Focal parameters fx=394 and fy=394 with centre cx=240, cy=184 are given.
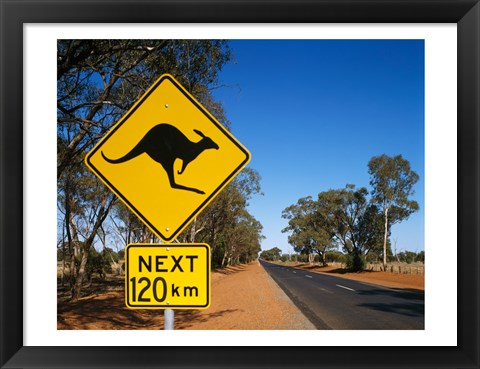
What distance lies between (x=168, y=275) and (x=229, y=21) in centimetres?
155

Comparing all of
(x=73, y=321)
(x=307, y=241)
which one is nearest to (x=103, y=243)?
(x=73, y=321)

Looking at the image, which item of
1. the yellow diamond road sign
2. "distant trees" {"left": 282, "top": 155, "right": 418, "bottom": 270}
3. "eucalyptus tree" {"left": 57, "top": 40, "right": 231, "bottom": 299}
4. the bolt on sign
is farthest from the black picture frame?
"distant trees" {"left": 282, "top": 155, "right": 418, "bottom": 270}

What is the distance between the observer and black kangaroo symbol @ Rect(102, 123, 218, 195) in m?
2.23

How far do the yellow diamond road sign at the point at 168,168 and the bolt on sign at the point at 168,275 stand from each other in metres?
0.12

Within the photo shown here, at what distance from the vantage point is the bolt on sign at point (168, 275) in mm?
2266

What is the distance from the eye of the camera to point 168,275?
2283mm

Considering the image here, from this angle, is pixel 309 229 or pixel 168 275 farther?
pixel 309 229

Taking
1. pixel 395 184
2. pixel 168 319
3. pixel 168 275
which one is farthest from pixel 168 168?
pixel 395 184

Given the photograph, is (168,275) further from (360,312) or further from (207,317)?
(360,312)

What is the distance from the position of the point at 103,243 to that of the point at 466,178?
118 feet

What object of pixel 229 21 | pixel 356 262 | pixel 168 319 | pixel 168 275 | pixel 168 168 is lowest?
pixel 356 262

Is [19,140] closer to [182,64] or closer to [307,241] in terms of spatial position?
[182,64]

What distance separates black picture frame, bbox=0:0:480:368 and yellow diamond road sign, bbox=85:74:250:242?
55 centimetres

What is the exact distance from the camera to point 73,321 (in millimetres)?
11953
